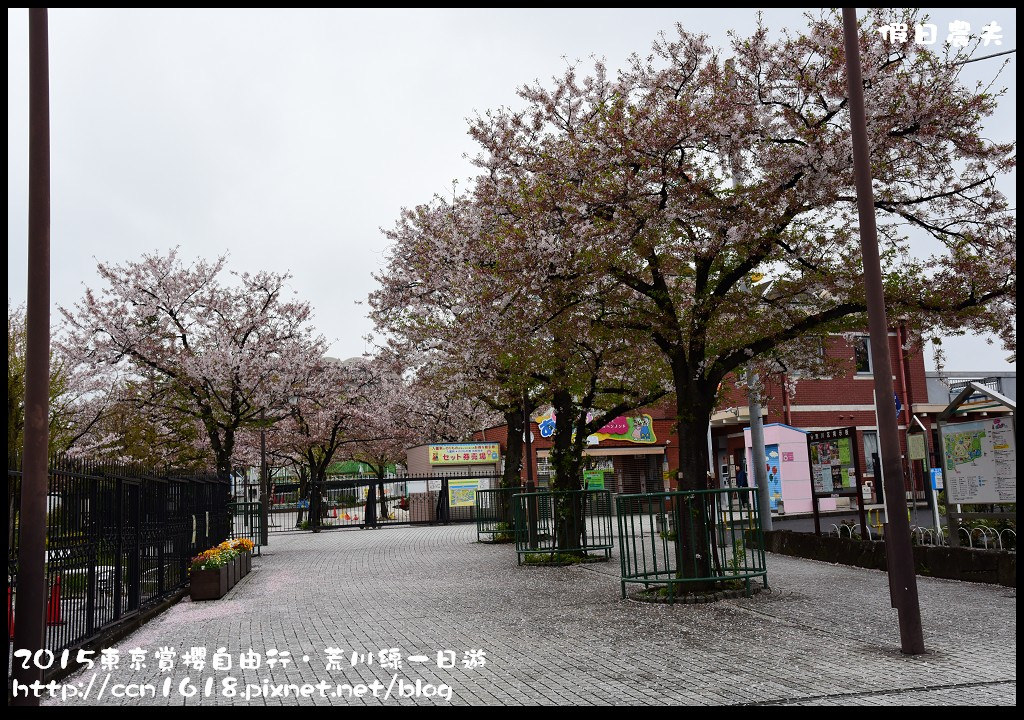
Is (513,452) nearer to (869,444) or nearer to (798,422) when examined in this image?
(798,422)

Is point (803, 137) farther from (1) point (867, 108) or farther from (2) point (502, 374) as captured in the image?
(2) point (502, 374)

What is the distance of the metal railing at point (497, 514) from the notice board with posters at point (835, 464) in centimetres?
718

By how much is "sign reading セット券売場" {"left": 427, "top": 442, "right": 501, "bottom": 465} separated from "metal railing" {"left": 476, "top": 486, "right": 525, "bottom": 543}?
11103 millimetres

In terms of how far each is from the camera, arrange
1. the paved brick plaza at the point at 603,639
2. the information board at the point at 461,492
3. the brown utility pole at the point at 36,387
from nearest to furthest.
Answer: the brown utility pole at the point at 36,387 → the paved brick plaza at the point at 603,639 → the information board at the point at 461,492

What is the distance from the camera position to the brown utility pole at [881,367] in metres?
8.17

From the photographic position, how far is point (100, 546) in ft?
32.0

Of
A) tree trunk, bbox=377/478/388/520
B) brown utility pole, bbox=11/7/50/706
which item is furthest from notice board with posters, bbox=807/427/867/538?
tree trunk, bbox=377/478/388/520

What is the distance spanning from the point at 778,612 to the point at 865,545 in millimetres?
4791

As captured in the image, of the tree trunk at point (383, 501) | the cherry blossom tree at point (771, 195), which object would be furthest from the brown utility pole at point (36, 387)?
the tree trunk at point (383, 501)

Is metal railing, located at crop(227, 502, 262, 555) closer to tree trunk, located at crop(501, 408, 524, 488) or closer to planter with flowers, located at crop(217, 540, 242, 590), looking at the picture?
tree trunk, located at crop(501, 408, 524, 488)

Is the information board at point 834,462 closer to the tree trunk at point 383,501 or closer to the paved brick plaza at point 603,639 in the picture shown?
the paved brick plaza at point 603,639

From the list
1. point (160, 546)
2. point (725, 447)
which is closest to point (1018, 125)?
point (160, 546)

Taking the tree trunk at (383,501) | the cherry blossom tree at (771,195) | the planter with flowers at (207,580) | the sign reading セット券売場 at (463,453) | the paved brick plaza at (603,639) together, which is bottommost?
the paved brick plaza at (603,639)

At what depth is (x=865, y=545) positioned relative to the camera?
14.4 m
